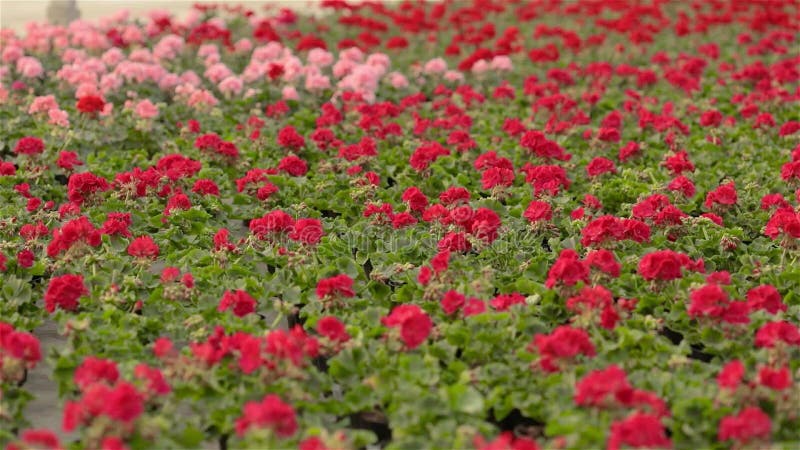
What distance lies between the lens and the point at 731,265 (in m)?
5.69

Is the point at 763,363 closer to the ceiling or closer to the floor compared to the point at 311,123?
closer to the ceiling

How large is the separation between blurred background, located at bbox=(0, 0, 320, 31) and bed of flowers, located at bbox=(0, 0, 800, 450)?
7.32m

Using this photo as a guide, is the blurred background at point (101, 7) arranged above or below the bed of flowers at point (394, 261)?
below

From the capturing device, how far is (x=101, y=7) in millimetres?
18578

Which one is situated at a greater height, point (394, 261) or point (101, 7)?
point (394, 261)

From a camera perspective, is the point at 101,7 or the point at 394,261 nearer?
the point at 394,261

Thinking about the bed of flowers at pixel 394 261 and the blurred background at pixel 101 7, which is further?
the blurred background at pixel 101 7

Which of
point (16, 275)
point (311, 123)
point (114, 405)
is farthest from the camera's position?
point (311, 123)

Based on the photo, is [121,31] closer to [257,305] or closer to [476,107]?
[476,107]

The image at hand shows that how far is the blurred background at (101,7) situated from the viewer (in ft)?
55.4

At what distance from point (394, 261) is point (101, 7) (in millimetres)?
14477

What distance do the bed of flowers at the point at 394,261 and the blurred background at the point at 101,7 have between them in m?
7.32

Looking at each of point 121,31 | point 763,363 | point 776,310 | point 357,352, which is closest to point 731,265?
point 776,310

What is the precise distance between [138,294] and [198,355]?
1.01 m
